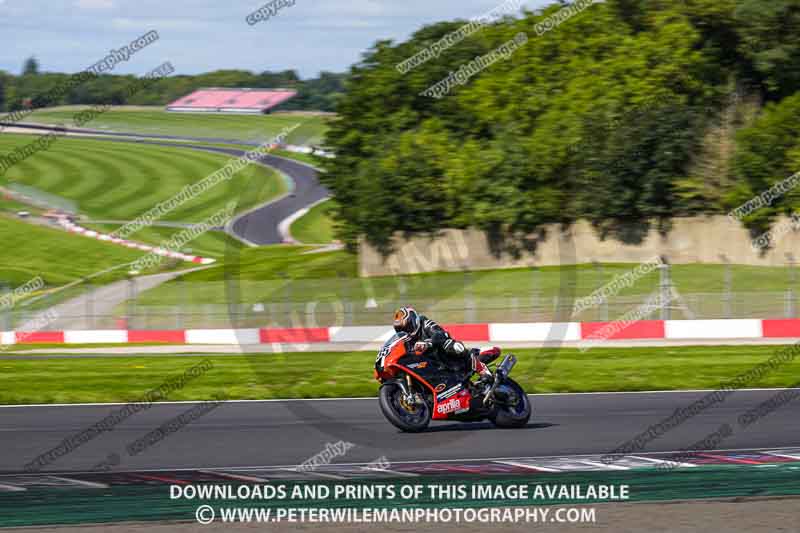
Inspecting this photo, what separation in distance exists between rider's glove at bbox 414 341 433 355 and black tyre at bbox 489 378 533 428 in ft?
3.42

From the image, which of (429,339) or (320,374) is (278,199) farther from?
(429,339)

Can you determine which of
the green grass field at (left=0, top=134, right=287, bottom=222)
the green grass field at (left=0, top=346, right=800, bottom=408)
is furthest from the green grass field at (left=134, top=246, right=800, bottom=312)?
the green grass field at (left=0, top=134, right=287, bottom=222)

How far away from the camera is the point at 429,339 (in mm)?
12328

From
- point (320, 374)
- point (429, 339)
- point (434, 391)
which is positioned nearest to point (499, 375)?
point (434, 391)

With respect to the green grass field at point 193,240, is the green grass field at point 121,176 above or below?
above

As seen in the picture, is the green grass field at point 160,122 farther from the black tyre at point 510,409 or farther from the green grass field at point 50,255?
the black tyre at point 510,409

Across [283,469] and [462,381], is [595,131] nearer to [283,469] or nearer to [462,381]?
[462,381]

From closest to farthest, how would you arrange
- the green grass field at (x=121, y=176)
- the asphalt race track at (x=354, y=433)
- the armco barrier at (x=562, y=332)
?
the asphalt race track at (x=354, y=433), the armco barrier at (x=562, y=332), the green grass field at (x=121, y=176)

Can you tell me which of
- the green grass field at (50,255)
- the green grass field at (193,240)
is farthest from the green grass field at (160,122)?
the green grass field at (50,255)

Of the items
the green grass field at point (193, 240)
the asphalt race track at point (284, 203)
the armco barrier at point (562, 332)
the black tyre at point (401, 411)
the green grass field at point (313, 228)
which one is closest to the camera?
the black tyre at point (401, 411)

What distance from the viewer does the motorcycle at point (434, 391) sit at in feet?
40.0

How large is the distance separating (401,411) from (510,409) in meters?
1.39

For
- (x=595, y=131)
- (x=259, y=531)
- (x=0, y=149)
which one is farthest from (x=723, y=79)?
(x=0, y=149)

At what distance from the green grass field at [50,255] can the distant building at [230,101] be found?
17355mm
